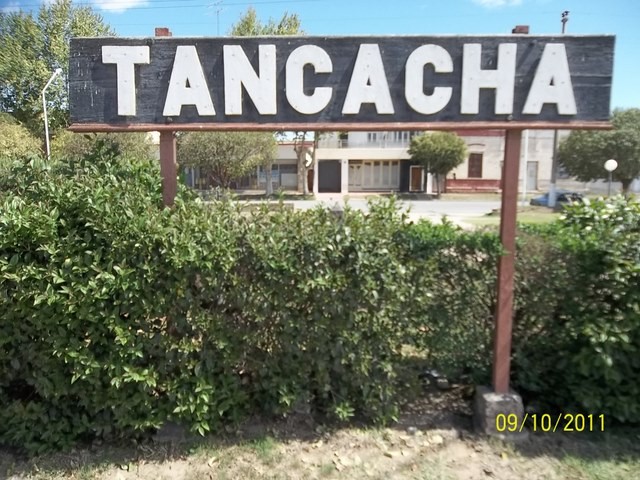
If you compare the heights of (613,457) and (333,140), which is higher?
(333,140)

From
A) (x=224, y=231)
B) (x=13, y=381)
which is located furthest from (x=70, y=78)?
(x=13, y=381)

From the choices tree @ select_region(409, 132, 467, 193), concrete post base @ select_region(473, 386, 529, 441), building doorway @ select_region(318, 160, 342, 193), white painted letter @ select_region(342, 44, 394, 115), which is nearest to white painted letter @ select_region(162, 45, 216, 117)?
white painted letter @ select_region(342, 44, 394, 115)

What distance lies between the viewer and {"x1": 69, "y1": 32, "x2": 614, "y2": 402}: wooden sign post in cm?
311

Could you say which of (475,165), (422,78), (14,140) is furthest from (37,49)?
(475,165)

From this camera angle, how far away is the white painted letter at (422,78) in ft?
10.3

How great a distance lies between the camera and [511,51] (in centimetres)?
308

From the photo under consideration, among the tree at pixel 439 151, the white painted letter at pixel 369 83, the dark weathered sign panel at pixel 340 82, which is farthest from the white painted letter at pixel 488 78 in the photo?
the tree at pixel 439 151

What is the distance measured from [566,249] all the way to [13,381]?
154 inches

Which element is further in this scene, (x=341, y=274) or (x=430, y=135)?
(x=430, y=135)

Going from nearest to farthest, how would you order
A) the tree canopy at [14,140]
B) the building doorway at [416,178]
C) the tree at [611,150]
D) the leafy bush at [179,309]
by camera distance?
the leafy bush at [179,309] < the tree canopy at [14,140] < the tree at [611,150] < the building doorway at [416,178]

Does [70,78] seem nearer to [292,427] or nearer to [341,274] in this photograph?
[341,274]

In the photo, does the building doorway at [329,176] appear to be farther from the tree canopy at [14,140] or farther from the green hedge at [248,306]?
the green hedge at [248,306]
